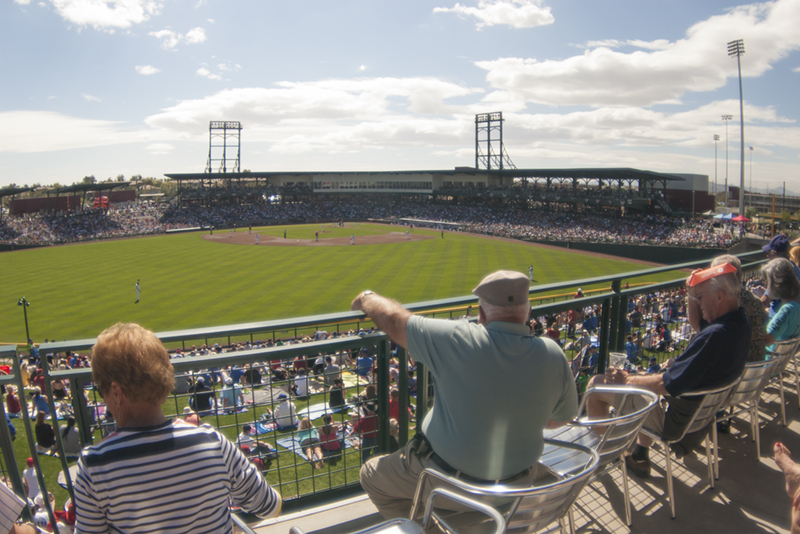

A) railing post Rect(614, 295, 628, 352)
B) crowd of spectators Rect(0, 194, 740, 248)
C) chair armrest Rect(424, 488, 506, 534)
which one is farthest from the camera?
crowd of spectators Rect(0, 194, 740, 248)

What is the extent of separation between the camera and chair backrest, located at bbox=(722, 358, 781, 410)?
12.1 feet

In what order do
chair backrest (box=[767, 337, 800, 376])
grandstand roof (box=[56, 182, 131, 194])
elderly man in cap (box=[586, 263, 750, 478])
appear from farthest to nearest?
grandstand roof (box=[56, 182, 131, 194])
chair backrest (box=[767, 337, 800, 376])
elderly man in cap (box=[586, 263, 750, 478])

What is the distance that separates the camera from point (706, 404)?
11.2 ft

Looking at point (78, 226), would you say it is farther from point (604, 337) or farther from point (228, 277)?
point (604, 337)

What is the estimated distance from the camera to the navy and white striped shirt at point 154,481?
1.84 m

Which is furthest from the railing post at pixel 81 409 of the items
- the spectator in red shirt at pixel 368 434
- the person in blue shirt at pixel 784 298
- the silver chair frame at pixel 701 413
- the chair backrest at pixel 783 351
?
the person in blue shirt at pixel 784 298

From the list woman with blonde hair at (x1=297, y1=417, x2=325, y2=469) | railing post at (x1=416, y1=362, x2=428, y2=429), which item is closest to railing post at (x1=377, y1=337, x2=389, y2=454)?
railing post at (x1=416, y1=362, x2=428, y2=429)

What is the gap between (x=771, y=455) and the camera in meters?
4.32

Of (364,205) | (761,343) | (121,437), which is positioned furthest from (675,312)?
(364,205)

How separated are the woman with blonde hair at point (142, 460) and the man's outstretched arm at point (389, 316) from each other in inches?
42.2

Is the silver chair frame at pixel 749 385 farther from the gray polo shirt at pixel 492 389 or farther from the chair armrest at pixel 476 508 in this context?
the chair armrest at pixel 476 508

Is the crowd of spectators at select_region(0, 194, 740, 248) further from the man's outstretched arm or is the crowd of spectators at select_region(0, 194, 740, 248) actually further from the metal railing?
the man's outstretched arm

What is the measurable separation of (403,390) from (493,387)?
135 cm

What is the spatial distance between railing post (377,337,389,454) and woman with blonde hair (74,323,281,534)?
154 cm
